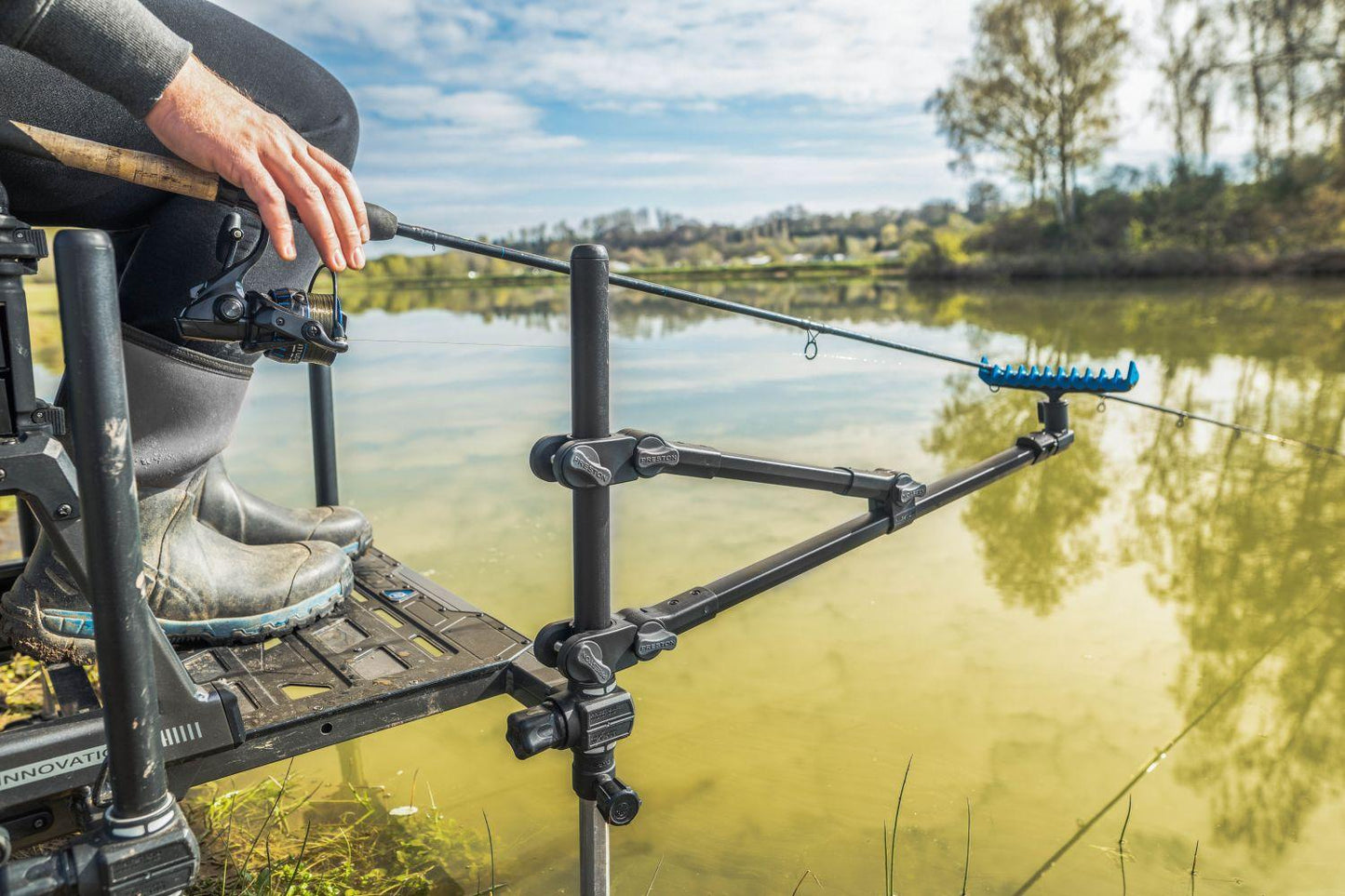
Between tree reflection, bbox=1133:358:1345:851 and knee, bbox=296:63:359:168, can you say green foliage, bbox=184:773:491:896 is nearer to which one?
knee, bbox=296:63:359:168

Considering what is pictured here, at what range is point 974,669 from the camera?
89.0 inches

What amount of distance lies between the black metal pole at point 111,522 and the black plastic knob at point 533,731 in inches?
15.5

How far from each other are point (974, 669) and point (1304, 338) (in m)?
7.34

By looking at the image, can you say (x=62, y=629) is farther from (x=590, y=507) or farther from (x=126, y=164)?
(x=590, y=507)

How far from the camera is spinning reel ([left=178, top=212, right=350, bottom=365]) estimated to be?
1.17m

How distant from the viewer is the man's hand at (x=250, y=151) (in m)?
0.96

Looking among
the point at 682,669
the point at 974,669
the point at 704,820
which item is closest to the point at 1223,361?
the point at 974,669

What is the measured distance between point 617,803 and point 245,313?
783mm

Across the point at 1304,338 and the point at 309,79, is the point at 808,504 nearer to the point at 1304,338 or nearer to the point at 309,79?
the point at 309,79

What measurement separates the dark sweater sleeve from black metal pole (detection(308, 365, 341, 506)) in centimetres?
127

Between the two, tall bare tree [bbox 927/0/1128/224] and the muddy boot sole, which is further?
tall bare tree [bbox 927/0/1128/224]

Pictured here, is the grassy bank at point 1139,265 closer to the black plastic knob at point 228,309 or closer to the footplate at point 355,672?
the footplate at point 355,672

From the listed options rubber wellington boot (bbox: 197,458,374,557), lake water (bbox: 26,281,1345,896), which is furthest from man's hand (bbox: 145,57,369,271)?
lake water (bbox: 26,281,1345,896)

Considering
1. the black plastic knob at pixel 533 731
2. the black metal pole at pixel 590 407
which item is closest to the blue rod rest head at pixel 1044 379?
the black metal pole at pixel 590 407
